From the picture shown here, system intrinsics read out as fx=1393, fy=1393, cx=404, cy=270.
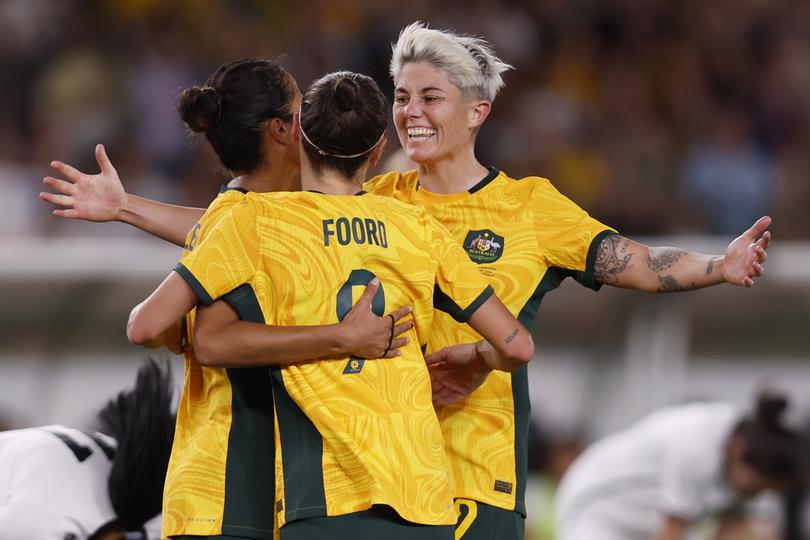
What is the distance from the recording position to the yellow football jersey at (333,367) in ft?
10.0

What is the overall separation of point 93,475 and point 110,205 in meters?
0.92

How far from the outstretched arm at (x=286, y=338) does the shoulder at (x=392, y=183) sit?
2.39 feet

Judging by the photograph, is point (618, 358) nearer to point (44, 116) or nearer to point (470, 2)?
point (470, 2)

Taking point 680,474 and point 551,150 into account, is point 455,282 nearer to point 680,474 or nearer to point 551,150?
point 680,474

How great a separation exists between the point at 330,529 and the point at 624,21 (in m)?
8.35

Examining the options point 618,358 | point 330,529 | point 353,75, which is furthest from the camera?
point 618,358

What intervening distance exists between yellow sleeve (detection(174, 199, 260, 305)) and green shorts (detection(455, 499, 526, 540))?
94 cm

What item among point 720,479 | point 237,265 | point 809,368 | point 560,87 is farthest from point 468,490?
point 560,87

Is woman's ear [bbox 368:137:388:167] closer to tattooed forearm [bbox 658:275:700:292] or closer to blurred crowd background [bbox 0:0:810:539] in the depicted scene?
tattooed forearm [bbox 658:275:700:292]

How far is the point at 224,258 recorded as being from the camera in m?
3.07

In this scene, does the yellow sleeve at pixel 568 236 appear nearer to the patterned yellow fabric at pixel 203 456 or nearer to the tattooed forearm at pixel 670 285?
the tattooed forearm at pixel 670 285

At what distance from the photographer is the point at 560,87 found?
10.4 meters

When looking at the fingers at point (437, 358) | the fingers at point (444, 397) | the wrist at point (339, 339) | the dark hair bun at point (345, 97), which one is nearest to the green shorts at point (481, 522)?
the fingers at point (444, 397)

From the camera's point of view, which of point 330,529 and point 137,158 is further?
point 137,158
